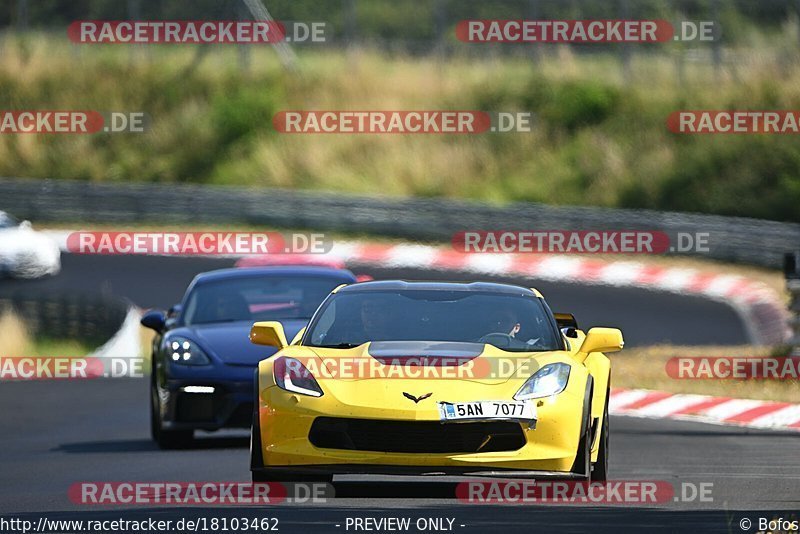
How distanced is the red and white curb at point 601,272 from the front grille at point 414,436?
17756 mm

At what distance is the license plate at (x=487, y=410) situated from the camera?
388 inches

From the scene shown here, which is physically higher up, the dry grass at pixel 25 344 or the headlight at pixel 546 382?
the headlight at pixel 546 382

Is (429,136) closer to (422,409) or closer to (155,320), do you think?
(155,320)

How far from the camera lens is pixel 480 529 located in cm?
926

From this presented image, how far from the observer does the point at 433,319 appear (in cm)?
1091

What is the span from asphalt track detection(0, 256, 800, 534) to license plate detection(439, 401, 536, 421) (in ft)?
1.59

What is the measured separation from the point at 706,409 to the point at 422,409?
8427mm

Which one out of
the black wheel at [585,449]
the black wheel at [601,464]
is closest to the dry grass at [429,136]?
the black wheel at [601,464]

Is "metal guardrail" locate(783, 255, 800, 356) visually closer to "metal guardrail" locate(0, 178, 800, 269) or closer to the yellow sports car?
the yellow sports car

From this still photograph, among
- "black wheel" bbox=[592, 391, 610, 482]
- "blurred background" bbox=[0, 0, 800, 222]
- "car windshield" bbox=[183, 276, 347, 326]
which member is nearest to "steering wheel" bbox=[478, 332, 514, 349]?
"black wheel" bbox=[592, 391, 610, 482]

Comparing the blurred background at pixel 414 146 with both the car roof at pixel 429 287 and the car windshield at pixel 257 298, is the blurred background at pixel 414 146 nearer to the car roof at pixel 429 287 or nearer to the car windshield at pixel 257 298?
the car windshield at pixel 257 298

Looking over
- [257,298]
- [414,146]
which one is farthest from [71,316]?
Result: [414,146]

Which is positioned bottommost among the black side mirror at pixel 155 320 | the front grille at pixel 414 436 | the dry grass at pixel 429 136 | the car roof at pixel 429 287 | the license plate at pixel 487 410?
the front grille at pixel 414 436

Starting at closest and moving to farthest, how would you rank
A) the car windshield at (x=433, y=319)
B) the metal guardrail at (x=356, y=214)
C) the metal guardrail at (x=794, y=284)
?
the car windshield at (x=433, y=319) < the metal guardrail at (x=794, y=284) < the metal guardrail at (x=356, y=214)
